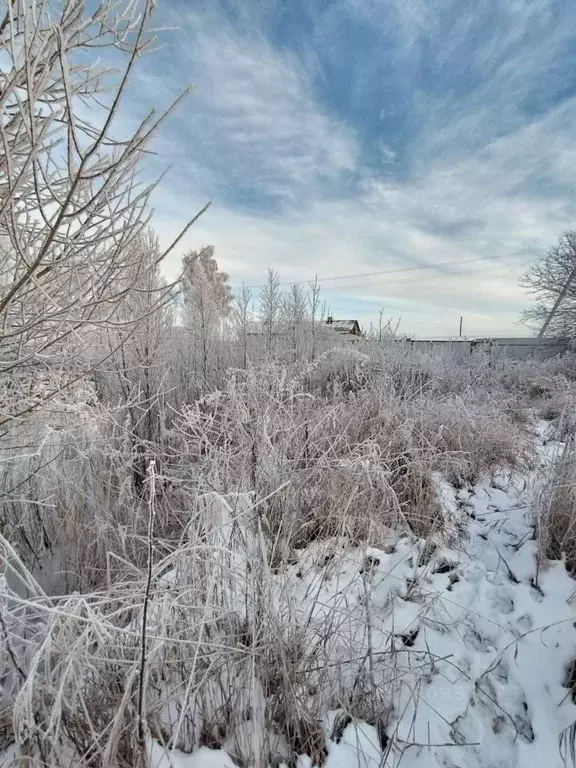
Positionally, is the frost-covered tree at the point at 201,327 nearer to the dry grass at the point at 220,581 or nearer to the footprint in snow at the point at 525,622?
the dry grass at the point at 220,581

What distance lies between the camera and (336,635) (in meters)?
1.59

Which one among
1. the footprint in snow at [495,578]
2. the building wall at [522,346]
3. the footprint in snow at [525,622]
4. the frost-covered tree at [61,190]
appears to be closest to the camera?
the frost-covered tree at [61,190]

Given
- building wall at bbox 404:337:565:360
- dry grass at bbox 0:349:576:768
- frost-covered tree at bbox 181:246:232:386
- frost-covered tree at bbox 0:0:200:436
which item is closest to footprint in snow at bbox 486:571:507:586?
dry grass at bbox 0:349:576:768

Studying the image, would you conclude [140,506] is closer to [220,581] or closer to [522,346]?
[220,581]

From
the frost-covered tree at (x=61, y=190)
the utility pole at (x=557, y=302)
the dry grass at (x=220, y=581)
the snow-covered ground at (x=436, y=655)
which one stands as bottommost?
the snow-covered ground at (x=436, y=655)

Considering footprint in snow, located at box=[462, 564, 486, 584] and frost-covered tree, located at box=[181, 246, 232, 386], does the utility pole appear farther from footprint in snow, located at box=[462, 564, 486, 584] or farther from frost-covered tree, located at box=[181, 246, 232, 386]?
footprint in snow, located at box=[462, 564, 486, 584]

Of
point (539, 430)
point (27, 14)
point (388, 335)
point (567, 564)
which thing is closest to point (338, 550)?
point (567, 564)

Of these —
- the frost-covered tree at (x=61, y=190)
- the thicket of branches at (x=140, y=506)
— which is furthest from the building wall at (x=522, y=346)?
the frost-covered tree at (x=61, y=190)

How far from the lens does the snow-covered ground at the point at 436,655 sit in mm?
1340

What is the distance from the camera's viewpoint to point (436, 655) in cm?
166

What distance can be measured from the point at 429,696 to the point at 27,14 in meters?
2.42

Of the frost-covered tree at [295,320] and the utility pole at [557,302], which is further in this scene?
the utility pole at [557,302]

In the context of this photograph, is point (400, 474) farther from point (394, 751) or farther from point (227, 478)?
point (394, 751)

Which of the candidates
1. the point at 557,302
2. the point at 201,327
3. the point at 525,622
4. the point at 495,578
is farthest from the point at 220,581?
the point at 557,302
